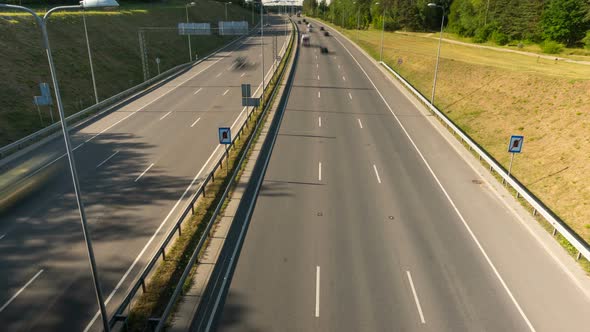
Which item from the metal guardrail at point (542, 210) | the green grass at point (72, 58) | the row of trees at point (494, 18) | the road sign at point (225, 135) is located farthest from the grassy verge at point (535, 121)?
the green grass at point (72, 58)

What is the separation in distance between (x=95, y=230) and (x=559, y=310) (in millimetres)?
17468

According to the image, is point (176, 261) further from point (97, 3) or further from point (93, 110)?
point (93, 110)

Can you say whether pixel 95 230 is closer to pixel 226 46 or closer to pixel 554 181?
pixel 554 181

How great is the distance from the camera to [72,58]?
150 ft

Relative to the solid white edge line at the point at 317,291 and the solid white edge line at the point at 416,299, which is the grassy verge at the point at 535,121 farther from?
the solid white edge line at the point at 317,291

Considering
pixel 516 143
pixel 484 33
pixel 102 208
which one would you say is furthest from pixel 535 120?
pixel 484 33

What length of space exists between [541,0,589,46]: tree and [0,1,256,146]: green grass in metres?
69.6

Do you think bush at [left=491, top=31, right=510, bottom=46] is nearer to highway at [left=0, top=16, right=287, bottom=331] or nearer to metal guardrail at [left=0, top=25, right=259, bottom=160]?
metal guardrail at [left=0, top=25, right=259, bottom=160]

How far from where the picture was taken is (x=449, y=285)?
42.4 feet

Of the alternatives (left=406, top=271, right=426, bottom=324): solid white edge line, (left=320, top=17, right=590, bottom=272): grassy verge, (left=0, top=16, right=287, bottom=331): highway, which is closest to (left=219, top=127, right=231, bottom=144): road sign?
(left=0, top=16, right=287, bottom=331): highway

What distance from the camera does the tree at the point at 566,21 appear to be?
71.1 metres

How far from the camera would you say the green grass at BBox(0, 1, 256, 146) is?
32625mm

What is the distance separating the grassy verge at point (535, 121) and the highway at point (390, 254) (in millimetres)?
2927

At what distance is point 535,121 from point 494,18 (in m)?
79.7
